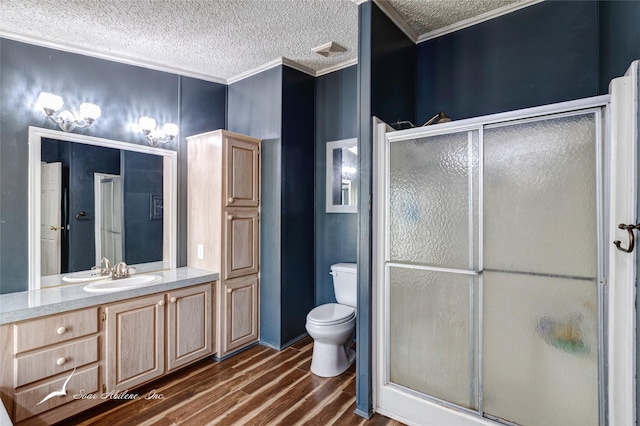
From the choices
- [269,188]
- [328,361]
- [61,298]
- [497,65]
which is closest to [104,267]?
[61,298]

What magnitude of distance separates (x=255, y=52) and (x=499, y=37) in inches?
74.7

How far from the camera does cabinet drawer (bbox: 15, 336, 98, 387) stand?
1671mm

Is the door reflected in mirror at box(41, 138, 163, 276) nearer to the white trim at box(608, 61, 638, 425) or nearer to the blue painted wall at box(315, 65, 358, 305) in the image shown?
the blue painted wall at box(315, 65, 358, 305)

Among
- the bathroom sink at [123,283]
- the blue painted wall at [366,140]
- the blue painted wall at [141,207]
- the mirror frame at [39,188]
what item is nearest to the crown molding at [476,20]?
the blue painted wall at [366,140]

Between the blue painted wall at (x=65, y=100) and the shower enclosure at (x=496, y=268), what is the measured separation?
6.65 ft

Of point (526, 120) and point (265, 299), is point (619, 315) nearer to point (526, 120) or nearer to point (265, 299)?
point (526, 120)

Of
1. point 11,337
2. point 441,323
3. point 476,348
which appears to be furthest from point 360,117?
point 11,337

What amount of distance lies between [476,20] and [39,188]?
130 inches

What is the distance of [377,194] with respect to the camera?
1.97 meters

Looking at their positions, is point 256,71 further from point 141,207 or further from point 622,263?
point 622,263

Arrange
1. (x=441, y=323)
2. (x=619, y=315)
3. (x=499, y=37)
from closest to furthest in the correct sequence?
1. (x=619, y=315)
2. (x=441, y=323)
3. (x=499, y=37)

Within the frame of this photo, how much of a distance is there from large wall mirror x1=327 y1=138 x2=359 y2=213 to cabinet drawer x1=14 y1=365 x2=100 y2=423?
2183mm

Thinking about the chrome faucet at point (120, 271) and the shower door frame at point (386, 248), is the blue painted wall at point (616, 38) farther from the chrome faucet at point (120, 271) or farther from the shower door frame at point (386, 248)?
the chrome faucet at point (120, 271)

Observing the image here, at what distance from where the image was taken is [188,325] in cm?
243
